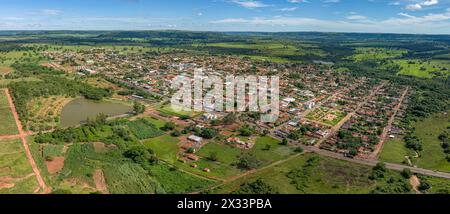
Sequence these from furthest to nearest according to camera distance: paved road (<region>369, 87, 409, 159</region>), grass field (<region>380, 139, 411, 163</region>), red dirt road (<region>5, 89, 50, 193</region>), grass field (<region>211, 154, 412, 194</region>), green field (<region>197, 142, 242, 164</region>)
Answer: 1. paved road (<region>369, 87, 409, 159</region>)
2. grass field (<region>380, 139, 411, 163</region>)
3. green field (<region>197, 142, 242, 164</region>)
4. grass field (<region>211, 154, 412, 194</region>)
5. red dirt road (<region>5, 89, 50, 193</region>)

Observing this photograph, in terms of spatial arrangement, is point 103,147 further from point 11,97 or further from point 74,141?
point 11,97

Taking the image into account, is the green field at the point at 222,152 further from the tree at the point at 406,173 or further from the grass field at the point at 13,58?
the grass field at the point at 13,58

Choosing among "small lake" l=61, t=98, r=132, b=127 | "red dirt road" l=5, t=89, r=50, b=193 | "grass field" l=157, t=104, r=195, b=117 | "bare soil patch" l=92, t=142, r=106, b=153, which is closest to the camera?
"red dirt road" l=5, t=89, r=50, b=193

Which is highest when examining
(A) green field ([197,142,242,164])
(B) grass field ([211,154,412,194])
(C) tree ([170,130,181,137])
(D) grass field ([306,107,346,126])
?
(D) grass field ([306,107,346,126])

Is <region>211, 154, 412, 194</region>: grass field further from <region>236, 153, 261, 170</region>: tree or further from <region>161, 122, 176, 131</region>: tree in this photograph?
<region>161, 122, 176, 131</region>: tree

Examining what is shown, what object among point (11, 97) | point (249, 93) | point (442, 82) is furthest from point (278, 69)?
point (11, 97)

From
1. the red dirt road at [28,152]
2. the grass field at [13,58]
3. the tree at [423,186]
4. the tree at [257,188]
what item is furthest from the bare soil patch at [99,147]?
the grass field at [13,58]

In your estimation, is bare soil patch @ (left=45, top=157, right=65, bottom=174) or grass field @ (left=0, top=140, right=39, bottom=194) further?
bare soil patch @ (left=45, top=157, right=65, bottom=174)

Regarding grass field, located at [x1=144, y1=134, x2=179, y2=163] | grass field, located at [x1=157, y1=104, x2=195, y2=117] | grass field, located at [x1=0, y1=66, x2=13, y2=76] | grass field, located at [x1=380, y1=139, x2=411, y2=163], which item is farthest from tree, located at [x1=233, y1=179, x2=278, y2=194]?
grass field, located at [x1=0, y1=66, x2=13, y2=76]
